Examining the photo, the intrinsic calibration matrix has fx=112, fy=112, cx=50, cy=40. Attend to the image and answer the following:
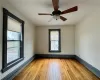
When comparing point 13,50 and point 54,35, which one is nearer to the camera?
point 13,50

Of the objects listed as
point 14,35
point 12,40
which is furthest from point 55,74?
point 14,35

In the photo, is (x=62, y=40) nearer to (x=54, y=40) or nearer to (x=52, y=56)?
(x=54, y=40)

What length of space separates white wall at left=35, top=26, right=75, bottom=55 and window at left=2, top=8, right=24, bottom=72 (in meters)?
3.32

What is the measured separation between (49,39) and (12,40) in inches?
172

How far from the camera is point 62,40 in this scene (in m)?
8.09

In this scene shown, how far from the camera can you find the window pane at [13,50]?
3.73 m

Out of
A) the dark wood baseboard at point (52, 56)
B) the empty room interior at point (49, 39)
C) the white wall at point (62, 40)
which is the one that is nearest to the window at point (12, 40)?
the empty room interior at point (49, 39)

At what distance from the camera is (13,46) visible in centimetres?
415

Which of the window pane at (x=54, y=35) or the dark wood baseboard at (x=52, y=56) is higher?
the window pane at (x=54, y=35)

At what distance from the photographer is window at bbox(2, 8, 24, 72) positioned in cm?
327

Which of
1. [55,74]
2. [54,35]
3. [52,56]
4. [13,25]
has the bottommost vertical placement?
[55,74]

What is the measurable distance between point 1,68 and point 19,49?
1731 mm

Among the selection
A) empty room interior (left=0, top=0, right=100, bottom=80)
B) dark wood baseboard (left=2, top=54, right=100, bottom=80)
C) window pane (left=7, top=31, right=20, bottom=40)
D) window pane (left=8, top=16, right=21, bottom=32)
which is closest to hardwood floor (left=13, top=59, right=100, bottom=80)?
empty room interior (left=0, top=0, right=100, bottom=80)

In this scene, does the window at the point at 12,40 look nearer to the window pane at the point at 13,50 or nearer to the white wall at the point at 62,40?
the window pane at the point at 13,50
